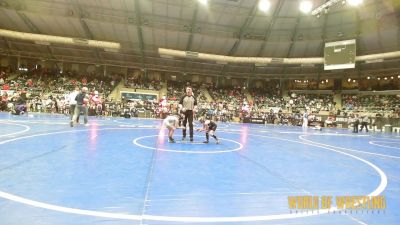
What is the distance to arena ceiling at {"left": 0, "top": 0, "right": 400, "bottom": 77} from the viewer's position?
28688mm

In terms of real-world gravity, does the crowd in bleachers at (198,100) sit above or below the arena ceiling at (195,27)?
below

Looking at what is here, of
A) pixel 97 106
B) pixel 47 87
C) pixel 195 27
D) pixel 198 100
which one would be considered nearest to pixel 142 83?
pixel 198 100

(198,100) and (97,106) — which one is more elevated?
(198,100)

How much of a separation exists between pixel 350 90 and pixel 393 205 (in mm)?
43832

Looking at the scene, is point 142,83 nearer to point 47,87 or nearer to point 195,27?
point 47,87

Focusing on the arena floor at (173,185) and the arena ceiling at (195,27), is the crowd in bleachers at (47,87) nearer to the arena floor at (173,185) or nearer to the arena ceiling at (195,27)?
the arena ceiling at (195,27)

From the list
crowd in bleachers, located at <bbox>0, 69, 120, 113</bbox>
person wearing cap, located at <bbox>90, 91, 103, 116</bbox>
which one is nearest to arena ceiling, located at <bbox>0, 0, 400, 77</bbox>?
crowd in bleachers, located at <bbox>0, 69, 120, 113</bbox>

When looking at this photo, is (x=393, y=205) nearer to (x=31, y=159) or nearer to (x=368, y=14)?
(x=31, y=159)

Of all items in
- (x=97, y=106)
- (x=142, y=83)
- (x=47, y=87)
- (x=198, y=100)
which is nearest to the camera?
(x=97, y=106)

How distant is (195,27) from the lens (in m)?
31.9

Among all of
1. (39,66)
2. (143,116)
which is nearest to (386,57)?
(143,116)

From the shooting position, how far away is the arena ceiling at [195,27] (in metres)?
28.7

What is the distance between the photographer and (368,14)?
95.6 feet

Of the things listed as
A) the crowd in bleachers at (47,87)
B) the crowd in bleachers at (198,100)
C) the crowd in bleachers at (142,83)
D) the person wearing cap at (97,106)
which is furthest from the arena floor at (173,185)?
the crowd in bleachers at (142,83)
